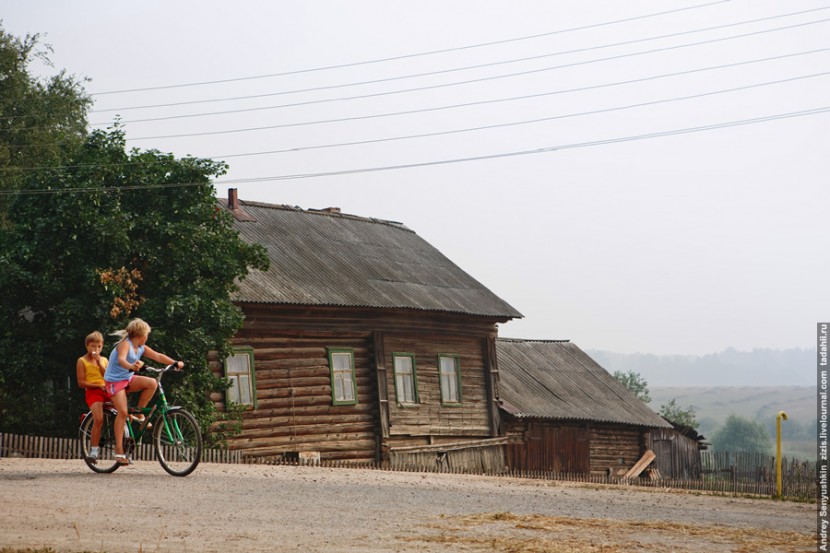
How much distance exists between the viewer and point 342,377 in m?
30.7

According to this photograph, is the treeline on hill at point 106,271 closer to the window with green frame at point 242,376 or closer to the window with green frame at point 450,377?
the window with green frame at point 242,376

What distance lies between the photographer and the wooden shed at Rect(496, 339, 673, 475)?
121ft

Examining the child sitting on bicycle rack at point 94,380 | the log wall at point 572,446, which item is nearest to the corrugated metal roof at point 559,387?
the log wall at point 572,446

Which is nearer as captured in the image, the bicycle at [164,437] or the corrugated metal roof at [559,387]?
the bicycle at [164,437]

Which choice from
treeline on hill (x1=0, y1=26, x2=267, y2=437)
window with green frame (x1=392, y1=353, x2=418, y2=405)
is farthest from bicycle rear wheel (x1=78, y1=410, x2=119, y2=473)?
window with green frame (x1=392, y1=353, x2=418, y2=405)

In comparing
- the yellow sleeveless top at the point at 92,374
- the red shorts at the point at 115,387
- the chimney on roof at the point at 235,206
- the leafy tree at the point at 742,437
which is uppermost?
the chimney on roof at the point at 235,206

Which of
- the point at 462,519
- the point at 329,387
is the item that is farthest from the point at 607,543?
the point at 329,387

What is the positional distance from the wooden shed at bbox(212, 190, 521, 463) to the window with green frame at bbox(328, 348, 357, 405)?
30mm

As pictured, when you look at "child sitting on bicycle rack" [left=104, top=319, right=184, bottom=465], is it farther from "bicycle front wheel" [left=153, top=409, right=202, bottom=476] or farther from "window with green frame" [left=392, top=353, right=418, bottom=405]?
"window with green frame" [left=392, top=353, right=418, bottom=405]

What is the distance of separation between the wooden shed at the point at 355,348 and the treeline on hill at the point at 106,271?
256 centimetres

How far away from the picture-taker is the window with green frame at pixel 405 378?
32219 millimetres

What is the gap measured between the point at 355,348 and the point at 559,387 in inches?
484

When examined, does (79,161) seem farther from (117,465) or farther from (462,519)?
(462,519)

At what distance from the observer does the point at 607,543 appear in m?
11.1
